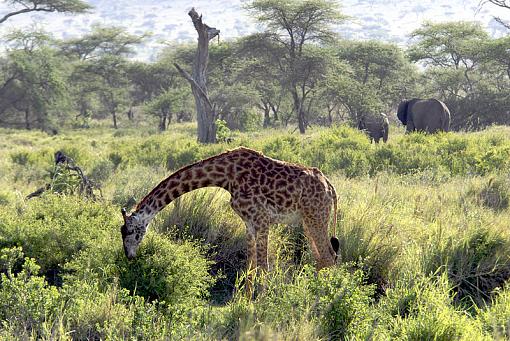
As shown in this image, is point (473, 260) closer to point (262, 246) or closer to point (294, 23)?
point (262, 246)

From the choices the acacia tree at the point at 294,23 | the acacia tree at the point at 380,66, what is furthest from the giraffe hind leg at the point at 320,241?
the acacia tree at the point at 380,66

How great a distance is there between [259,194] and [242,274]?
46.0 inches

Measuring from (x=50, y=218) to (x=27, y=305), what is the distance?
217cm

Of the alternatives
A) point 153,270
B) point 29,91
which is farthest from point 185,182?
point 29,91

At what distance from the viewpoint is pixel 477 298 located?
17.7 ft

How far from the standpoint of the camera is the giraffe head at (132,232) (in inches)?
191

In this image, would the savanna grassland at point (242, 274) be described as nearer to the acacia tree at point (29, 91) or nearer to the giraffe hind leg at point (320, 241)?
the giraffe hind leg at point (320, 241)

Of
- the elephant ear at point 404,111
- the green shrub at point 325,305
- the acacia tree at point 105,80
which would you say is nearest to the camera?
the green shrub at point 325,305

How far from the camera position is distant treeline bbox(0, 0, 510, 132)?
29.4 metres

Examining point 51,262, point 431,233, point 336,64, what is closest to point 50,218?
point 51,262

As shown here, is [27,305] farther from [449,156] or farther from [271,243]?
[449,156]

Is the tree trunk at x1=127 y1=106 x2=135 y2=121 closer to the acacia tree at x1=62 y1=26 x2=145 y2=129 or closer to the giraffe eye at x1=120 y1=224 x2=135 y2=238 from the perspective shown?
the acacia tree at x1=62 y1=26 x2=145 y2=129

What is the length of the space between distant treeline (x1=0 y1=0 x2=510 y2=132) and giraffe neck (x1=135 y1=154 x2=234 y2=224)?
19.5 m

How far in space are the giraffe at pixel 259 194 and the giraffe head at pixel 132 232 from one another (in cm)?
1
